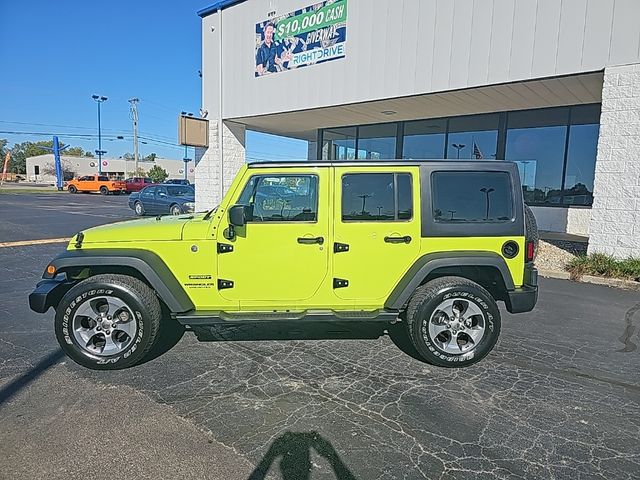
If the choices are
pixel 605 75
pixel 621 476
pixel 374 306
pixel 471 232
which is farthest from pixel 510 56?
pixel 621 476

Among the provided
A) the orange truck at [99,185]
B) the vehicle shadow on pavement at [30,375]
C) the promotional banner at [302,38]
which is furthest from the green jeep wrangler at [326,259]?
the orange truck at [99,185]

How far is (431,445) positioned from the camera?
109 inches

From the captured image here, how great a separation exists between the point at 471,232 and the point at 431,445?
207 cm

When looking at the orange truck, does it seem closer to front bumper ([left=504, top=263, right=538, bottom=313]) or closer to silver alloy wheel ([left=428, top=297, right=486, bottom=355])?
silver alloy wheel ([left=428, top=297, right=486, bottom=355])

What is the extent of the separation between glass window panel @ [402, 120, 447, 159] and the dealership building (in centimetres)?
4

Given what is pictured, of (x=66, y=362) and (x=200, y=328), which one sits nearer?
(x=66, y=362)

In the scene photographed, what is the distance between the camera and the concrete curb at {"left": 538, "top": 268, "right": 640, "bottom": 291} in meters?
7.33

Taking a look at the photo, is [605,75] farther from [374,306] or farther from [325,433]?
[325,433]

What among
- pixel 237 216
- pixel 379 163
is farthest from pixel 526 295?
pixel 237 216

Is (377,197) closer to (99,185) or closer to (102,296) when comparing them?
(102,296)

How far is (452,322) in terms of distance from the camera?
405cm

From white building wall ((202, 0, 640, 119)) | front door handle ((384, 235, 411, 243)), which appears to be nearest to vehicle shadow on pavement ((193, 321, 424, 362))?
front door handle ((384, 235, 411, 243))

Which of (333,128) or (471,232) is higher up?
(333,128)

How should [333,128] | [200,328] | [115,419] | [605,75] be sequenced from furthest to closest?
1. [333,128]
2. [605,75]
3. [200,328]
4. [115,419]
